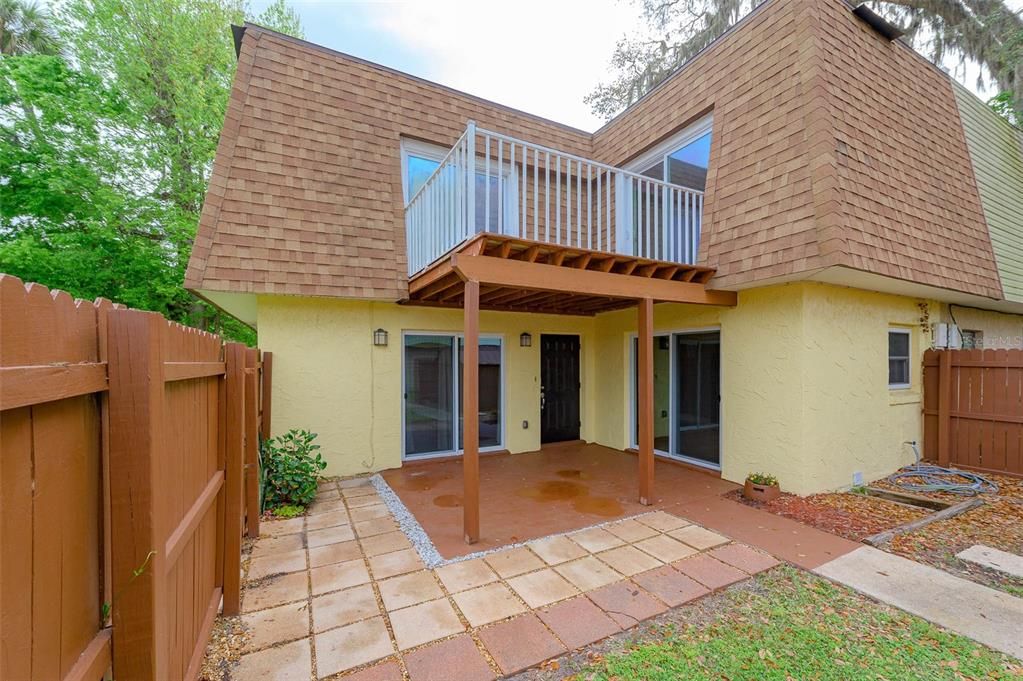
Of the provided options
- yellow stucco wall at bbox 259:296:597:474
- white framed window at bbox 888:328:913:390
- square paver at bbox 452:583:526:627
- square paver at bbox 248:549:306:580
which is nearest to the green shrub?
yellow stucco wall at bbox 259:296:597:474

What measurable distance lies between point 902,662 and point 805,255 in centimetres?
351

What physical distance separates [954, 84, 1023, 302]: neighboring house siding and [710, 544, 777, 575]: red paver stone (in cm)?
656

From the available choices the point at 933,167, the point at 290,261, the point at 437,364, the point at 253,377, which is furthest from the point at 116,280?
the point at 933,167

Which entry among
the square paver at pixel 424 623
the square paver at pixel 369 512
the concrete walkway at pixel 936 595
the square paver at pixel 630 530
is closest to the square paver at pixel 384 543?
the square paver at pixel 369 512

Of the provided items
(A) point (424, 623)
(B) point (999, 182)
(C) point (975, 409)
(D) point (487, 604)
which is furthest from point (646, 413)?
(B) point (999, 182)

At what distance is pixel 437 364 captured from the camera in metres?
6.73

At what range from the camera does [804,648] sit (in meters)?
2.55

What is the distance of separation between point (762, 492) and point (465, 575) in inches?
145

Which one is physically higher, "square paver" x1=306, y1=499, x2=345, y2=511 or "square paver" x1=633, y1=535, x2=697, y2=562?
"square paver" x1=633, y1=535, x2=697, y2=562

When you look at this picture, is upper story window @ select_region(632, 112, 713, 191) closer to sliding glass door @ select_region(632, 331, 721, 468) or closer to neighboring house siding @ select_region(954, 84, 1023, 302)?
sliding glass door @ select_region(632, 331, 721, 468)

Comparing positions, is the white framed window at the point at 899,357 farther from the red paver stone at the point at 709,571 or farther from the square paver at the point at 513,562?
the square paver at the point at 513,562

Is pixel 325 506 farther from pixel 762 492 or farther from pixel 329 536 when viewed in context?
pixel 762 492

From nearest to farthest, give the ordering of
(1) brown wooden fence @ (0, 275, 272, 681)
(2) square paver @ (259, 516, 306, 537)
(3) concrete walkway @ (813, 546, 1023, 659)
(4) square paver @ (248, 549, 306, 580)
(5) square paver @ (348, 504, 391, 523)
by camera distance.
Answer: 1. (1) brown wooden fence @ (0, 275, 272, 681)
2. (3) concrete walkway @ (813, 546, 1023, 659)
3. (4) square paver @ (248, 549, 306, 580)
4. (2) square paver @ (259, 516, 306, 537)
5. (5) square paver @ (348, 504, 391, 523)

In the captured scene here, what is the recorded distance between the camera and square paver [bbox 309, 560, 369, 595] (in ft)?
10.4
